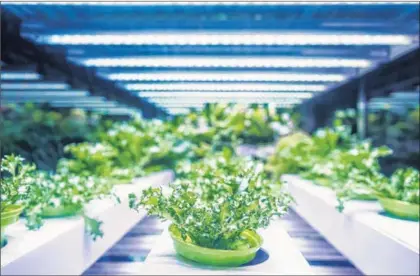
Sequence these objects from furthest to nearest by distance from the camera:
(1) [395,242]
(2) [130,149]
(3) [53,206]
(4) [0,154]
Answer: (2) [130,149] < (3) [53,206] < (1) [395,242] < (4) [0,154]

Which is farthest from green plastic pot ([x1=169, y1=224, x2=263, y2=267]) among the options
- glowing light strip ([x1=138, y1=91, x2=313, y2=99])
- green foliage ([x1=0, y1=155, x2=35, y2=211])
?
glowing light strip ([x1=138, y1=91, x2=313, y2=99])

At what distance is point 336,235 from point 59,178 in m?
1.62

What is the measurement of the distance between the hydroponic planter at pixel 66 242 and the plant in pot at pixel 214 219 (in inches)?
2.3

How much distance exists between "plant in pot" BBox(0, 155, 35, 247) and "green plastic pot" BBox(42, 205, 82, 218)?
536mm

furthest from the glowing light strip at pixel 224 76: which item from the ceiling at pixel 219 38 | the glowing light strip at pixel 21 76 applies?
the glowing light strip at pixel 21 76

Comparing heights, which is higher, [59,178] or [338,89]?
[338,89]

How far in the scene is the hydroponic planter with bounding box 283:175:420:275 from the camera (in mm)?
1621

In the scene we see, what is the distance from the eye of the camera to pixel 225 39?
260 centimetres

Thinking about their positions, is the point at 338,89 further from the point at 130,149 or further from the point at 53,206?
the point at 53,206

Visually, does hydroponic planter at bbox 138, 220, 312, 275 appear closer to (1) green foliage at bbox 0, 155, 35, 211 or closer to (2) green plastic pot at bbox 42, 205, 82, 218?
(1) green foliage at bbox 0, 155, 35, 211

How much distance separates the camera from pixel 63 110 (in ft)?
12.3

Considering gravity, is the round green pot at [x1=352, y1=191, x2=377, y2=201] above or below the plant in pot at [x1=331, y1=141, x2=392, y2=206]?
below

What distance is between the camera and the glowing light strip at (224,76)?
11.2ft

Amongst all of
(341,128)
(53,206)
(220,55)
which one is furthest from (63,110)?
(341,128)
